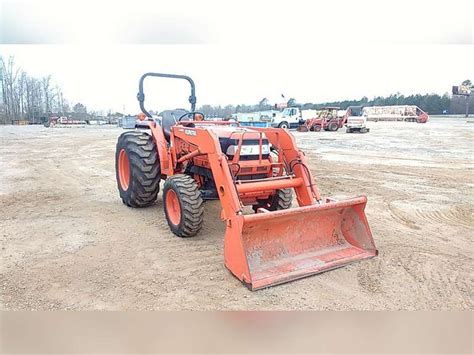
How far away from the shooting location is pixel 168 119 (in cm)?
548

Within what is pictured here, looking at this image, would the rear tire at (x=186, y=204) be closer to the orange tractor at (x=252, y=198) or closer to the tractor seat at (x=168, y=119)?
the orange tractor at (x=252, y=198)

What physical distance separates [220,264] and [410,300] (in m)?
1.68

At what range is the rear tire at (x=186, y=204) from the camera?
3.92m

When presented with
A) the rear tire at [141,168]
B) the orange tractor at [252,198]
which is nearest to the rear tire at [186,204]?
the orange tractor at [252,198]

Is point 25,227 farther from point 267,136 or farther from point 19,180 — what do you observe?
point 19,180

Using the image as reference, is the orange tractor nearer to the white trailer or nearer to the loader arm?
the loader arm

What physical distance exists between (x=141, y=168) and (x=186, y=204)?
137 centimetres

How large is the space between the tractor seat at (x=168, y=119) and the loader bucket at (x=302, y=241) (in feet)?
8.42

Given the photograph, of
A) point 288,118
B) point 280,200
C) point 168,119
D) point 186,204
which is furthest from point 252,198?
point 288,118

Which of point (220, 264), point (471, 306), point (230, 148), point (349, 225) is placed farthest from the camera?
point (230, 148)

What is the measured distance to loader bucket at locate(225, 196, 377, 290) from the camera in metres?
3.22

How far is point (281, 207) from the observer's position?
180 inches

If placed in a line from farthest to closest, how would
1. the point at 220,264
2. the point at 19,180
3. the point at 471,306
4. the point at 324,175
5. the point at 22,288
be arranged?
the point at 324,175 → the point at 19,180 → the point at 220,264 → the point at 22,288 → the point at 471,306

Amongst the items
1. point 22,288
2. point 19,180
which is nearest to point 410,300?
point 22,288
